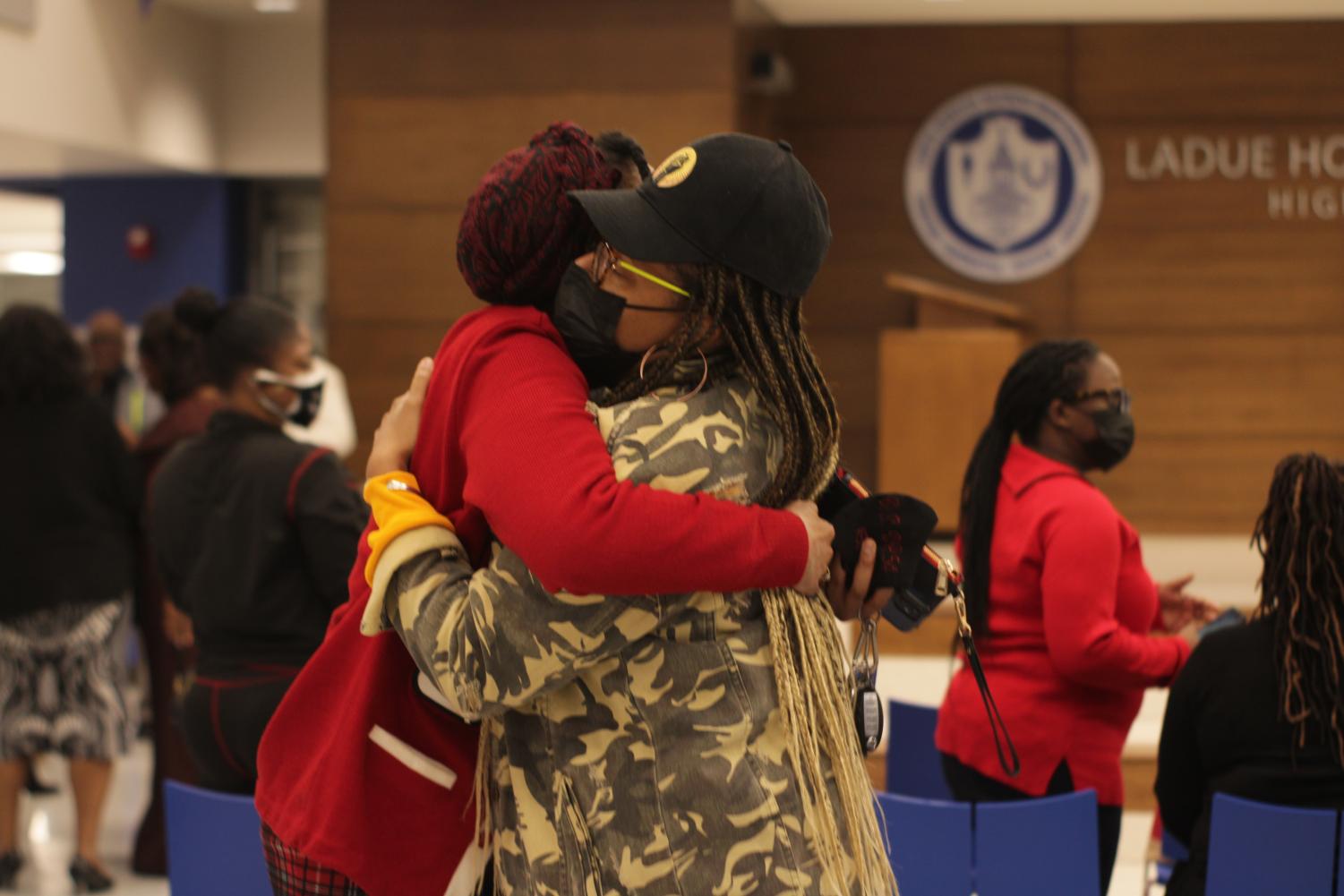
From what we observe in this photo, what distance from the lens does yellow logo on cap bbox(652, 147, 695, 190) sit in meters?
1.33

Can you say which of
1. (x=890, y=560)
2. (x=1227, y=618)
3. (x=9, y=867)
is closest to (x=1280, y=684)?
(x=1227, y=618)

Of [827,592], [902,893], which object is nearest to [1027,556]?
[902,893]

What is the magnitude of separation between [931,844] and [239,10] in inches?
290

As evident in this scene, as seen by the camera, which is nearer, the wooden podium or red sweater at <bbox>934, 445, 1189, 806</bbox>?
red sweater at <bbox>934, 445, 1189, 806</bbox>

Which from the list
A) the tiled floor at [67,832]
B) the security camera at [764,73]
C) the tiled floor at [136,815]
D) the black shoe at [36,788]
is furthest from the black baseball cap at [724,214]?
the security camera at [764,73]

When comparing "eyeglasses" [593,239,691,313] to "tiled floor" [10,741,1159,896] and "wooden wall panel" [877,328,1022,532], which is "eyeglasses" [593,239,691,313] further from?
"wooden wall panel" [877,328,1022,532]

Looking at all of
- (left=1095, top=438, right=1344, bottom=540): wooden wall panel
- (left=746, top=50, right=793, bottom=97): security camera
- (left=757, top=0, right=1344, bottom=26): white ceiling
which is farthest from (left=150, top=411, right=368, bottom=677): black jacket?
(left=1095, top=438, right=1344, bottom=540): wooden wall panel

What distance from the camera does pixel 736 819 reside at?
1.32 m

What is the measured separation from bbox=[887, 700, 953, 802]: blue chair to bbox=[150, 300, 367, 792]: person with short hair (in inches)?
52.1

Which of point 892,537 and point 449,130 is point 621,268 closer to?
point 892,537

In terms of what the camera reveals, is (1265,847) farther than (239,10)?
No

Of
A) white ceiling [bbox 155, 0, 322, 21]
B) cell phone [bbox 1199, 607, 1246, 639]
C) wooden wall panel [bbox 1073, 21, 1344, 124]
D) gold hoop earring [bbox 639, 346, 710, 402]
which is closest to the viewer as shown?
gold hoop earring [bbox 639, 346, 710, 402]

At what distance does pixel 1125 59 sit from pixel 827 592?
7.16m

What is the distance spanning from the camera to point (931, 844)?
7.72 ft
